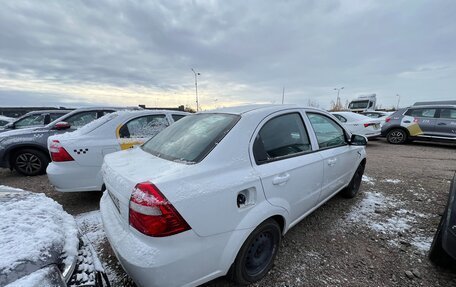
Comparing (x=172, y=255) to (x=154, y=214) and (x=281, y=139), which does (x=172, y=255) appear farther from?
(x=281, y=139)

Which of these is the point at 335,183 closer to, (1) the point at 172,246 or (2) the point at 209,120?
(2) the point at 209,120

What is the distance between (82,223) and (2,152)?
3.45 metres

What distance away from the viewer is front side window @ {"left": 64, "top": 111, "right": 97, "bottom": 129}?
19.1 feet

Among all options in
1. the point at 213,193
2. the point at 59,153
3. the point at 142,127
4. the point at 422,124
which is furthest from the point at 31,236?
the point at 422,124

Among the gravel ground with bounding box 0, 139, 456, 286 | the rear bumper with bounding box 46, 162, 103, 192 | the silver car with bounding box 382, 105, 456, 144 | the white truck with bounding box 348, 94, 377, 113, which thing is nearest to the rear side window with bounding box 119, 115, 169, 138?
the rear bumper with bounding box 46, 162, 103, 192

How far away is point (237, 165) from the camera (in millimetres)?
1813

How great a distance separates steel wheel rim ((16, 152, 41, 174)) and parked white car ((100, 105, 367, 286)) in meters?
4.28

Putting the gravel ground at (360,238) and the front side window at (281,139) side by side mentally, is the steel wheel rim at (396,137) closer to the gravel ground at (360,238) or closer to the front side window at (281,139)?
the gravel ground at (360,238)

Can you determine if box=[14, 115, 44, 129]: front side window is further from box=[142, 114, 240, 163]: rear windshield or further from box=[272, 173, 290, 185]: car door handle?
box=[272, 173, 290, 185]: car door handle

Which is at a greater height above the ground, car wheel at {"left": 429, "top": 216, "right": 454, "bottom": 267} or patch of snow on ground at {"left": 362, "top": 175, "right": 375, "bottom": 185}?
car wheel at {"left": 429, "top": 216, "right": 454, "bottom": 267}

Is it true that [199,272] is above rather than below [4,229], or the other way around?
below

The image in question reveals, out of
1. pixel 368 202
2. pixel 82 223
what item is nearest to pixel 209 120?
pixel 82 223

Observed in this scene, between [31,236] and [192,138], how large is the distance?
1.26 meters

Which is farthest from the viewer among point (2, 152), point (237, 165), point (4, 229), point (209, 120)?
point (2, 152)
